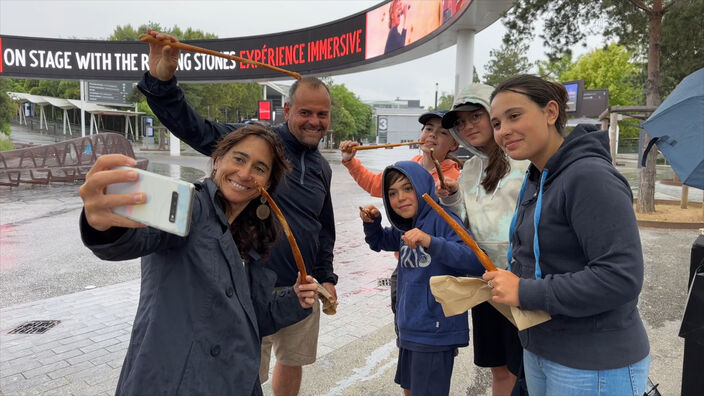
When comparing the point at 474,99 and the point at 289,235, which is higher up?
the point at 474,99

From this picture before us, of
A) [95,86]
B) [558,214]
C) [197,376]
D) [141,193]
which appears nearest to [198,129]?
[197,376]

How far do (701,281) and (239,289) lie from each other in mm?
2298

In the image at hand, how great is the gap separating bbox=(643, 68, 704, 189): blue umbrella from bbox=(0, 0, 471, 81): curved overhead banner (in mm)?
8865

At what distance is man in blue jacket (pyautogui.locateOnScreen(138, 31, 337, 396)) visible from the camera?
253 centimetres

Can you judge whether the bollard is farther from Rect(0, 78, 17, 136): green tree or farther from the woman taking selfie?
Rect(0, 78, 17, 136): green tree

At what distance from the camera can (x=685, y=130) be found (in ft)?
6.60

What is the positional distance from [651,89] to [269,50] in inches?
561

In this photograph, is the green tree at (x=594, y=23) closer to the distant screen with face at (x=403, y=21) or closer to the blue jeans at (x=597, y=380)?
the distant screen with face at (x=403, y=21)

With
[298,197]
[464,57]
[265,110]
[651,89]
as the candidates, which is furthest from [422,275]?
[265,110]

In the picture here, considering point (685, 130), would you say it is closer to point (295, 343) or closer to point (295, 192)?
point (295, 192)

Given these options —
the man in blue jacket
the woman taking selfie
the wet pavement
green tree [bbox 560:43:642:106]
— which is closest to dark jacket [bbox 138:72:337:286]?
the man in blue jacket

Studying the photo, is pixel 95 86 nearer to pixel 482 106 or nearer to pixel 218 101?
pixel 218 101

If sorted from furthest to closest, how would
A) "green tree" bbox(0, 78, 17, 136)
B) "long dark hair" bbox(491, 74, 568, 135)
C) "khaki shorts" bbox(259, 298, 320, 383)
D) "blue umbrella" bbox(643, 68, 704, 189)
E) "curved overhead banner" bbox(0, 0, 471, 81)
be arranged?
"green tree" bbox(0, 78, 17, 136), "curved overhead banner" bbox(0, 0, 471, 81), "khaki shorts" bbox(259, 298, 320, 383), "blue umbrella" bbox(643, 68, 704, 189), "long dark hair" bbox(491, 74, 568, 135)

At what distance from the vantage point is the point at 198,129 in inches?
98.3
